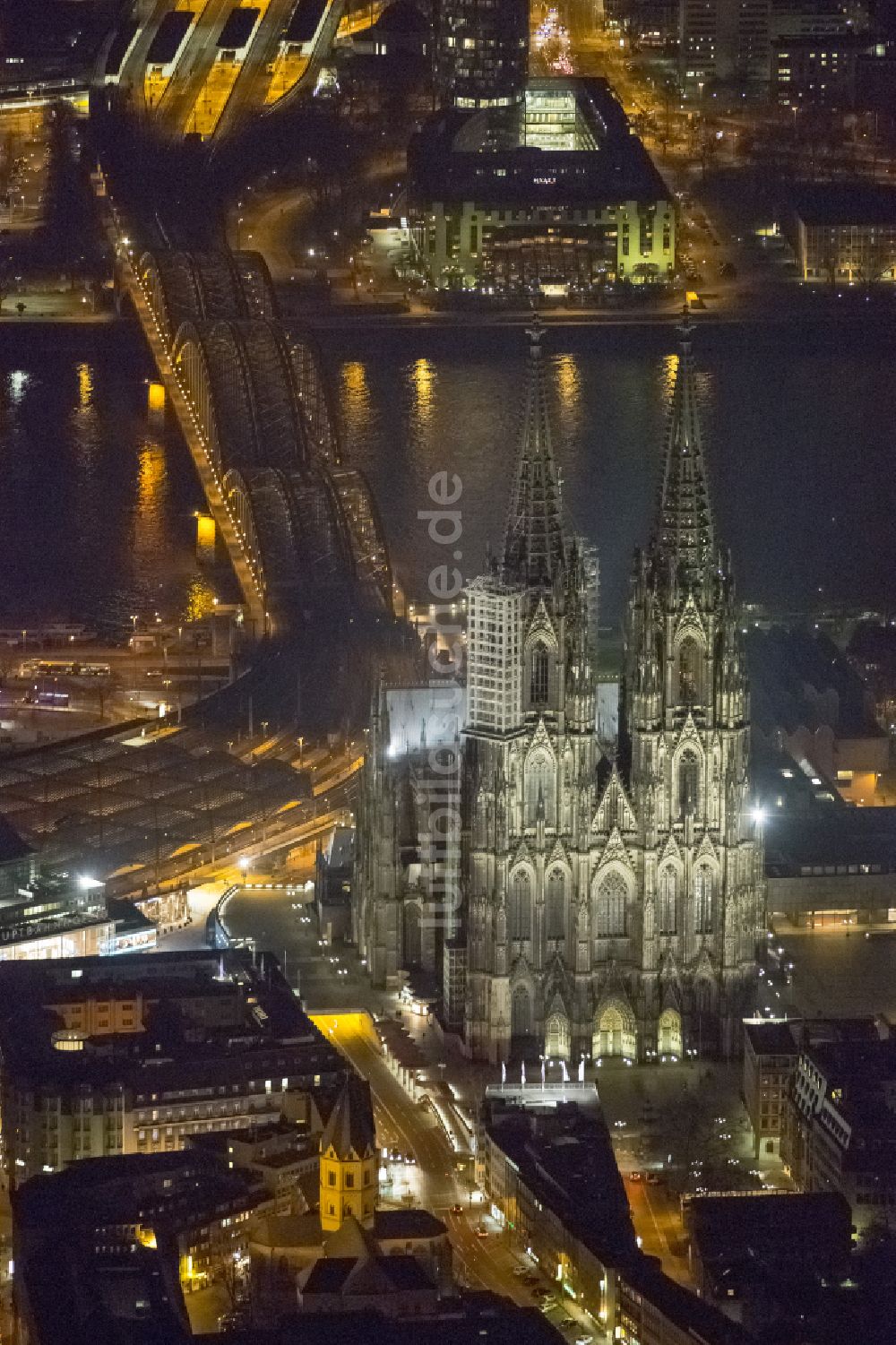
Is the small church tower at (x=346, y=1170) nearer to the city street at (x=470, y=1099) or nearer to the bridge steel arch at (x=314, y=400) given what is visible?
the city street at (x=470, y=1099)

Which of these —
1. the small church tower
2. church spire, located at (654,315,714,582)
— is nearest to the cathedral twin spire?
church spire, located at (654,315,714,582)

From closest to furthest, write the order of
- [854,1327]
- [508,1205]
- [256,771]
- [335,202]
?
1. [854,1327]
2. [508,1205]
3. [256,771]
4. [335,202]

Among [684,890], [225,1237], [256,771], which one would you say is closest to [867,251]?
[256,771]

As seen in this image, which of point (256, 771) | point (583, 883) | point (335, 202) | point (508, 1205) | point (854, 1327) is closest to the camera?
point (854, 1327)

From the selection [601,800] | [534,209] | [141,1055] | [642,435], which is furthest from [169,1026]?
[534,209]

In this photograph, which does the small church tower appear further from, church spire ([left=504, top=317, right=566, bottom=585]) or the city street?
church spire ([left=504, top=317, right=566, bottom=585])

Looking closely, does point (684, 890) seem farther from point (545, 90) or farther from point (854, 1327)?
point (545, 90)

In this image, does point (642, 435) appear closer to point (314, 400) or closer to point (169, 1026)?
point (314, 400)
